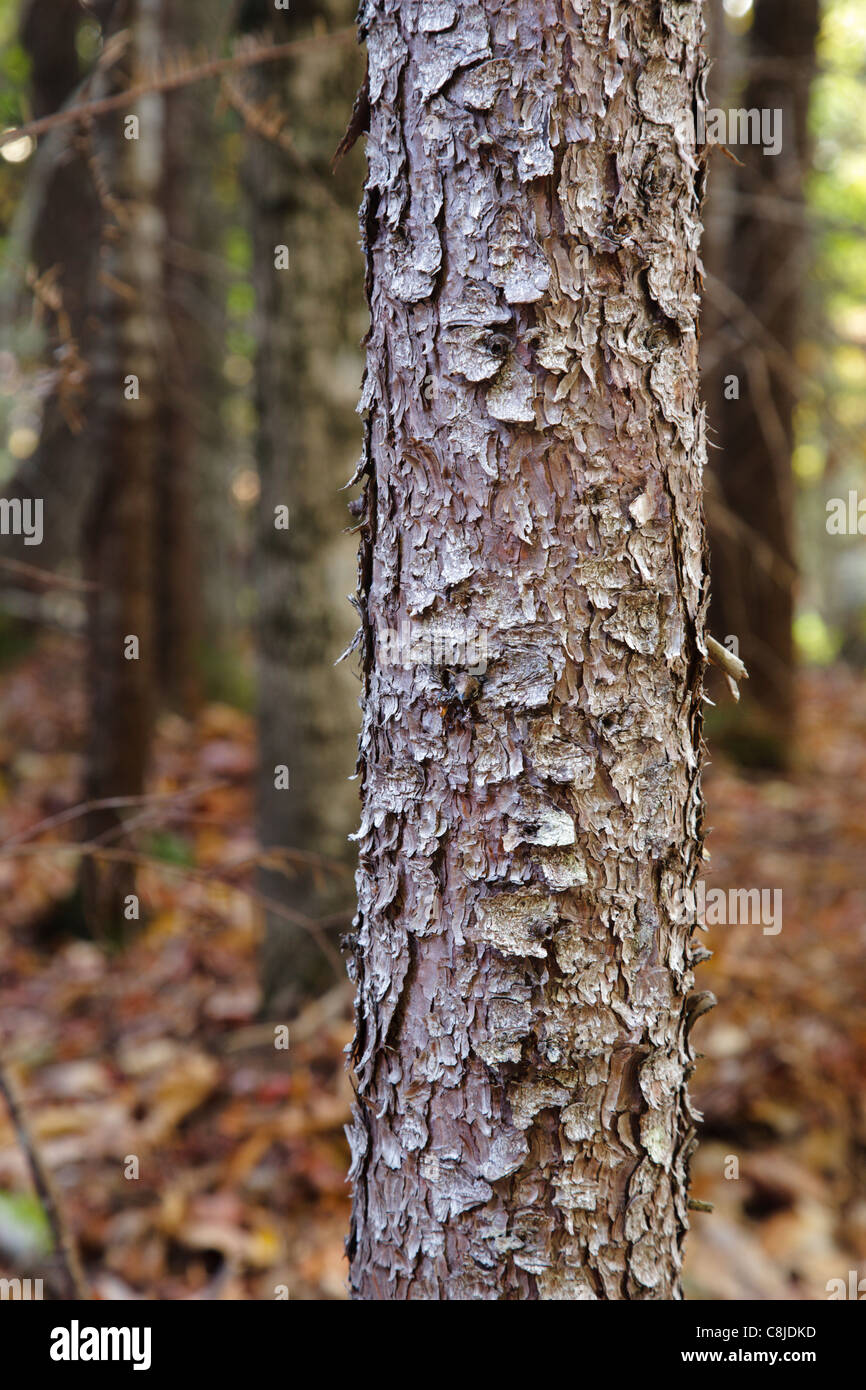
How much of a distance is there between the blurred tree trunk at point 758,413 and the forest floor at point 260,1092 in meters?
1.18

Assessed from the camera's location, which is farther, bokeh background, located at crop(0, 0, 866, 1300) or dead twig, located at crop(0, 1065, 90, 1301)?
bokeh background, located at crop(0, 0, 866, 1300)

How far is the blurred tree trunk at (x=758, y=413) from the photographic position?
5.70 metres

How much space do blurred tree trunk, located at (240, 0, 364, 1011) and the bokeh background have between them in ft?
0.04

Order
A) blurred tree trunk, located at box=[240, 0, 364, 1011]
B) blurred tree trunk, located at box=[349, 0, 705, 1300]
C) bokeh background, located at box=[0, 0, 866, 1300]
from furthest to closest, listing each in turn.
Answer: blurred tree trunk, located at box=[240, 0, 364, 1011] < bokeh background, located at box=[0, 0, 866, 1300] < blurred tree trunk, located at box=[349, 0, 705, 1300]

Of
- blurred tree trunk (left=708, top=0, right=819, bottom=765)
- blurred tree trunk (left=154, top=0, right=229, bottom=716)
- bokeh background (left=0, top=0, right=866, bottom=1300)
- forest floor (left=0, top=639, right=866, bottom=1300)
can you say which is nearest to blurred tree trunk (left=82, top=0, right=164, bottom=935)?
bokeh background (left=0, top=0, right=866, bottom=1300)

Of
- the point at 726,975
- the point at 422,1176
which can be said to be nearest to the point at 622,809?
the point at 422,1176

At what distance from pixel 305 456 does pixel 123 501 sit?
1574 millimetres

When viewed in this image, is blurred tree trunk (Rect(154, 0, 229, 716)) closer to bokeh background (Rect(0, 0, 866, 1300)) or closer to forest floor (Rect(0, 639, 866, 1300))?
bokeh background (Rect(0, 0, 866, 1300))

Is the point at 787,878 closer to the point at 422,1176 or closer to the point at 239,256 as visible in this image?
the point at 422,1176

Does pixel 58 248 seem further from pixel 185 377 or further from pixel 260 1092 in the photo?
pixel 260 1092

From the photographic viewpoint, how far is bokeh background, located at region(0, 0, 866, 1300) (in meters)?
2.84

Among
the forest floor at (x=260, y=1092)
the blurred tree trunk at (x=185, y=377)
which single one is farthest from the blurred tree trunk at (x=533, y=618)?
the blurred tree trunk at (x=185, y=377)

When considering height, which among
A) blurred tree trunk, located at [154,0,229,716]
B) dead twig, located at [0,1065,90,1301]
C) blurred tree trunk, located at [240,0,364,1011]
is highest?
blurred tree trunk, located at [154,0,229,716]

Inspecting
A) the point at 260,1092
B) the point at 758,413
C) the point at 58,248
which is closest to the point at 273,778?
the point at 260,1092
